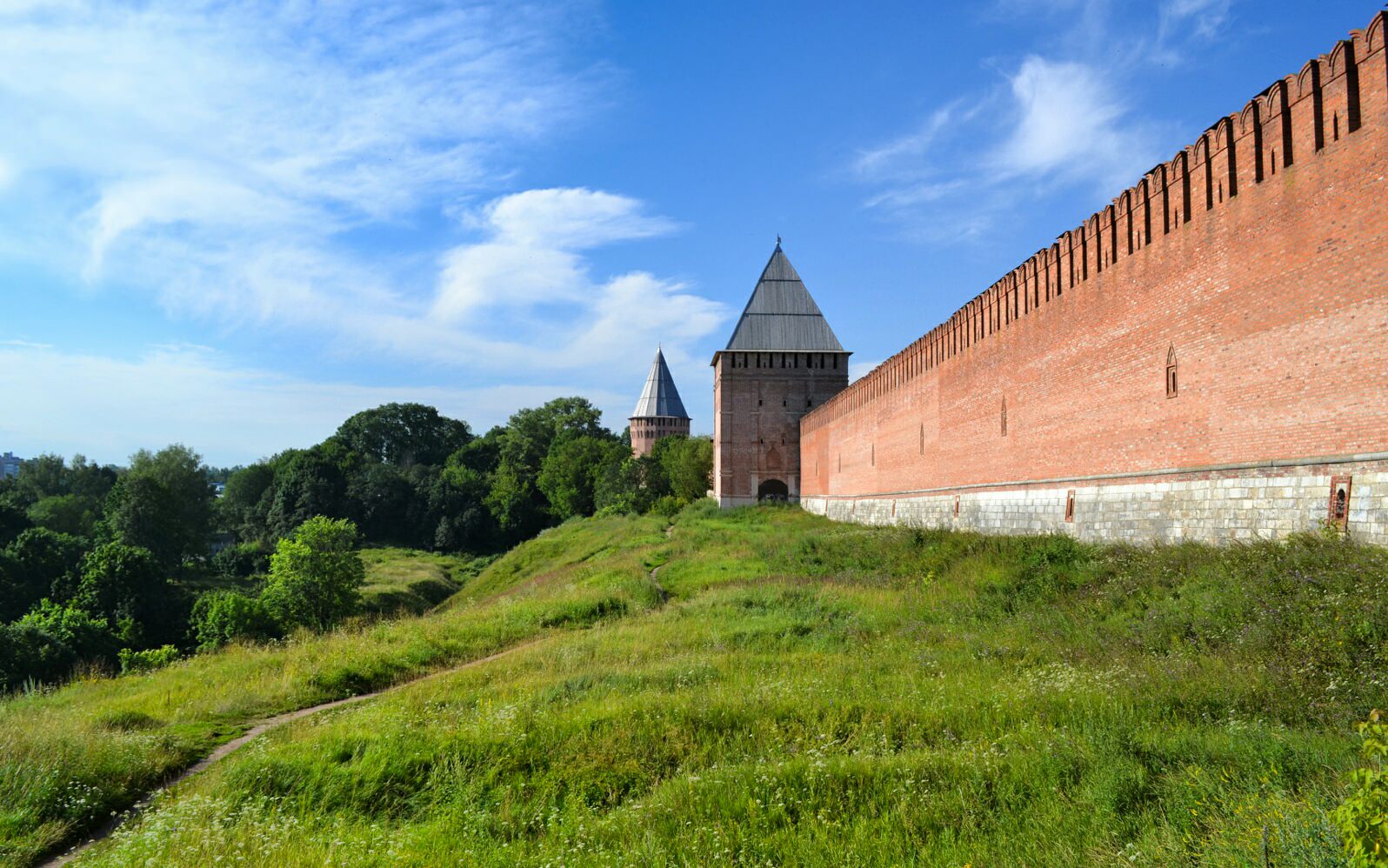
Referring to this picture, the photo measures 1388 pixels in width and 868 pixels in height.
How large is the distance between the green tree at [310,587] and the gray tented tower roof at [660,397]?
Result: 138 ft

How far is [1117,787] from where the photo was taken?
446 cm

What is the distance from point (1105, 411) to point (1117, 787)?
904 cm

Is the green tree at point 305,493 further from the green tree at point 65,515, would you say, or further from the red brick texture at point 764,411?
the red brick texture at point 764,411

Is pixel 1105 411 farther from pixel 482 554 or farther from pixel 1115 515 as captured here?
pixel 482 554

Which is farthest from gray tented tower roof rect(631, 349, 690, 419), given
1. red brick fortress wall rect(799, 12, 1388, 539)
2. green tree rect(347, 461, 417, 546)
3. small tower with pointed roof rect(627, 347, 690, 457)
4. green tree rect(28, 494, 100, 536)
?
red brick fortress wall rect(799, 12, 1388, 539)

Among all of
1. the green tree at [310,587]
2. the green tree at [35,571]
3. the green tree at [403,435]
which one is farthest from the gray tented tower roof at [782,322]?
the green tree at [403,435]

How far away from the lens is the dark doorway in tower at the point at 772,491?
4009 cm

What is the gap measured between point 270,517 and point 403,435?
2094 cm

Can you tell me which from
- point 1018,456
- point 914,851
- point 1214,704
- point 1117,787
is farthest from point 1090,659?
point 1018,456

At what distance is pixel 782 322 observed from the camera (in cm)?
4081

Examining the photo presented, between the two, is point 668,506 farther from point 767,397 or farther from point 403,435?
point 403,435

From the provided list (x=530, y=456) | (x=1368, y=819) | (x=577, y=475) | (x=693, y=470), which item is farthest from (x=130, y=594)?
(x=530, y=456)

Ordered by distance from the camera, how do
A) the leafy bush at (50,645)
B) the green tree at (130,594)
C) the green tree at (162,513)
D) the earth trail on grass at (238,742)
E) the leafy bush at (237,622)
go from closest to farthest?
1. the earth trail on grass at (238,742)
2. the leafy bush at (50,645)
3. the leafy bush at (237,622)
4. the green tree at (130,594)
5. the green tree at (162,513)

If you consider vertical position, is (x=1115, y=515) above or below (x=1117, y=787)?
above
